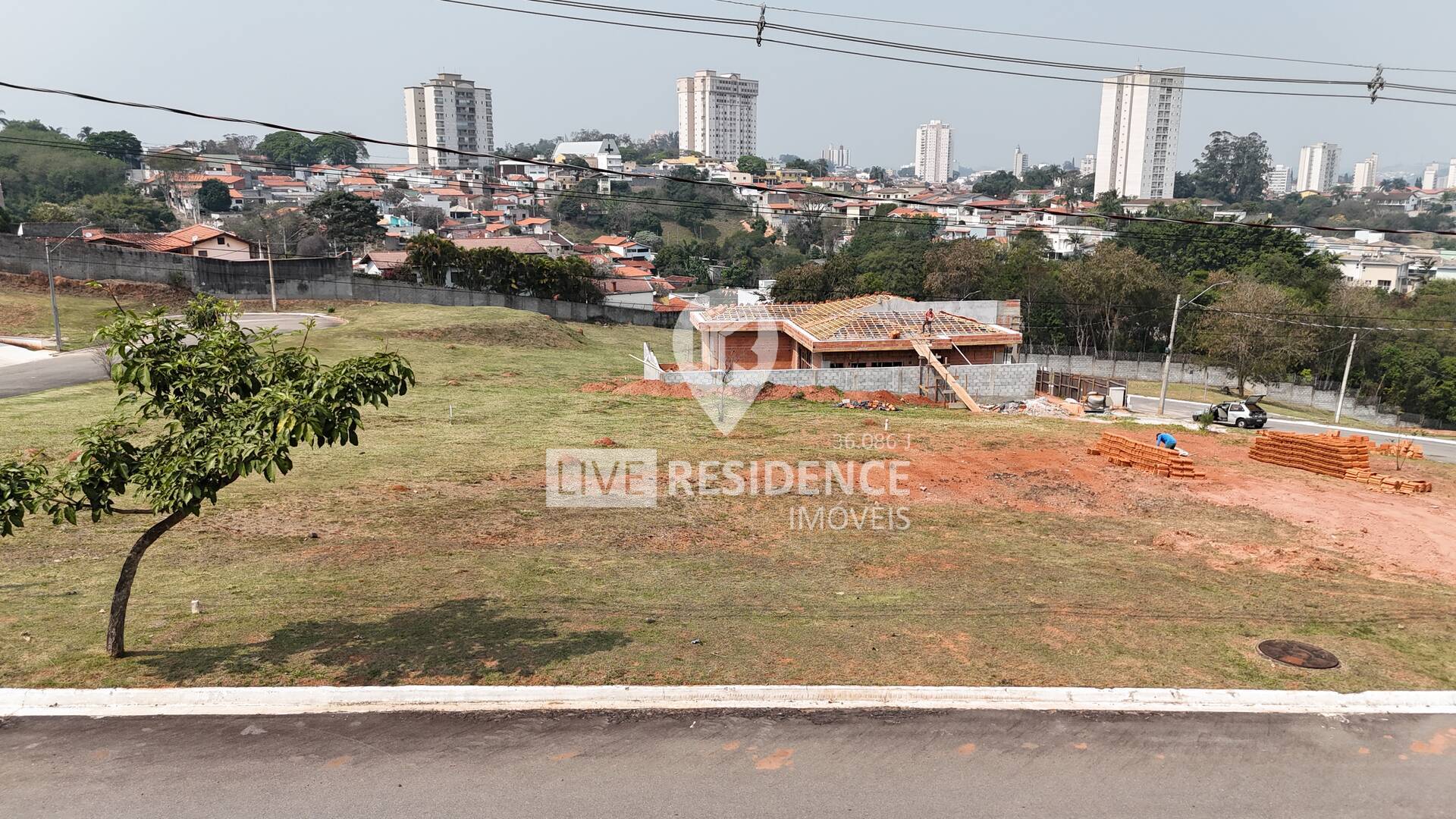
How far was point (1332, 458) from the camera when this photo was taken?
21984 millimetres

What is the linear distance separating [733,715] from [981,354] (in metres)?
29.5

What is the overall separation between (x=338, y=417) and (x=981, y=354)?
102ft

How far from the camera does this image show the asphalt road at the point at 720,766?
712 centimetres

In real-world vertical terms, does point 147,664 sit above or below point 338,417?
below

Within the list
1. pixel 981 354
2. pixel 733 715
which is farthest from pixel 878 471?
pixel 981 354

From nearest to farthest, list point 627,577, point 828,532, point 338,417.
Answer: point 338,417, point 627,577, point 828,532

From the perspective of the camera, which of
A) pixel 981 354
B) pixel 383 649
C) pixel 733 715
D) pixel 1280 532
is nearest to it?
pixel 733 715

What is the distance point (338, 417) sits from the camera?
26.3ft

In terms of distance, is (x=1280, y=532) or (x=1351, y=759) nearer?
(x=1351, y=759)

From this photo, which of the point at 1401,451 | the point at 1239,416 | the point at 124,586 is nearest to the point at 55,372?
the point at 124,586

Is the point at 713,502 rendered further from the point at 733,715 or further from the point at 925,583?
the point at 733,715

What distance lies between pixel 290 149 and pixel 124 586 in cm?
19427

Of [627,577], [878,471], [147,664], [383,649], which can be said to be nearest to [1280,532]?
[878,471]

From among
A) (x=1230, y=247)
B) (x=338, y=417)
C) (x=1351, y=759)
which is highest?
(x=1230, y=247)
